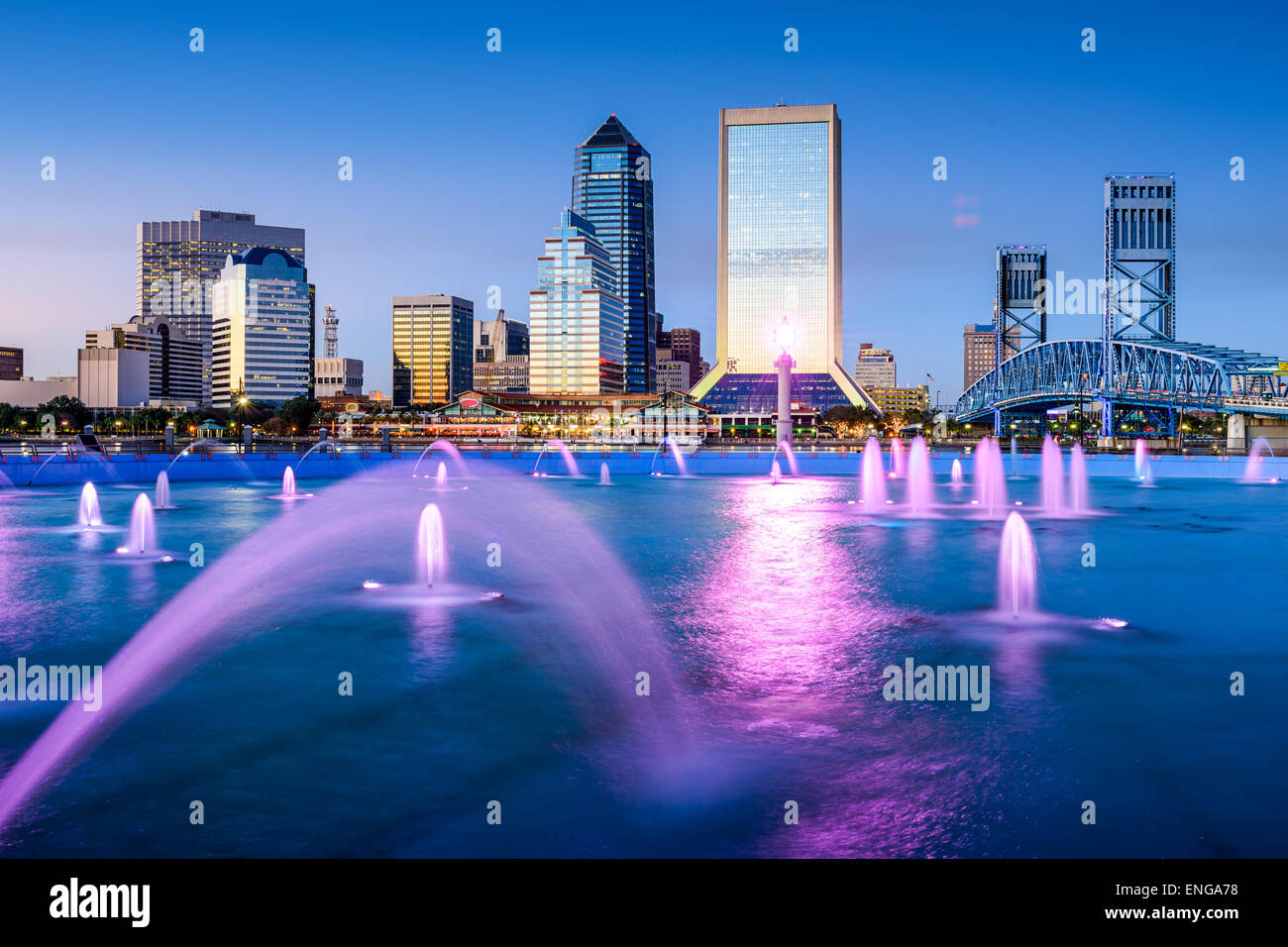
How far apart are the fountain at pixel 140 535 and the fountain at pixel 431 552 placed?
20.6 feet

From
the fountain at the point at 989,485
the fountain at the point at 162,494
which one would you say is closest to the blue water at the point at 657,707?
the fountain at the point at 162,494

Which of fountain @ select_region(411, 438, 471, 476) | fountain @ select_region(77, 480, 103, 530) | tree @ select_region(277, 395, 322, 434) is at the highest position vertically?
tree @ select_region(277, 395, 322, 434)

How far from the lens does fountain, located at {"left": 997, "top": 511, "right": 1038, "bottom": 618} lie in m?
16.1

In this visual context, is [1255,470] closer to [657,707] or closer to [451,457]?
[451,457]

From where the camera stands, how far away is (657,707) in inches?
402

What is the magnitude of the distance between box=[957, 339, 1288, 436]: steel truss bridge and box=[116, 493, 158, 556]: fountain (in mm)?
120156

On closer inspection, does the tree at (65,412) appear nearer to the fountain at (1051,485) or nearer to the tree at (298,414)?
the tree at (298,414)

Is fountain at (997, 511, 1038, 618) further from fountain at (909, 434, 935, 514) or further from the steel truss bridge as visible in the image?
the steel truss bridge

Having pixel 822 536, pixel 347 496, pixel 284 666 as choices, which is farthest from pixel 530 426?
pixel 284 666

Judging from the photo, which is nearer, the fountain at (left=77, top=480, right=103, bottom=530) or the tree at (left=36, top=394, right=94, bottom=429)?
the fountain at (left=77, top=480, right=103, bottom=530)

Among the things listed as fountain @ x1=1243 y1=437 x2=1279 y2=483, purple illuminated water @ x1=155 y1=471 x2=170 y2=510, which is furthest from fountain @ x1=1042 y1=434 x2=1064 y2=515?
purple illuminated water @ x1=155 y1=471 x2=170 y2=510
